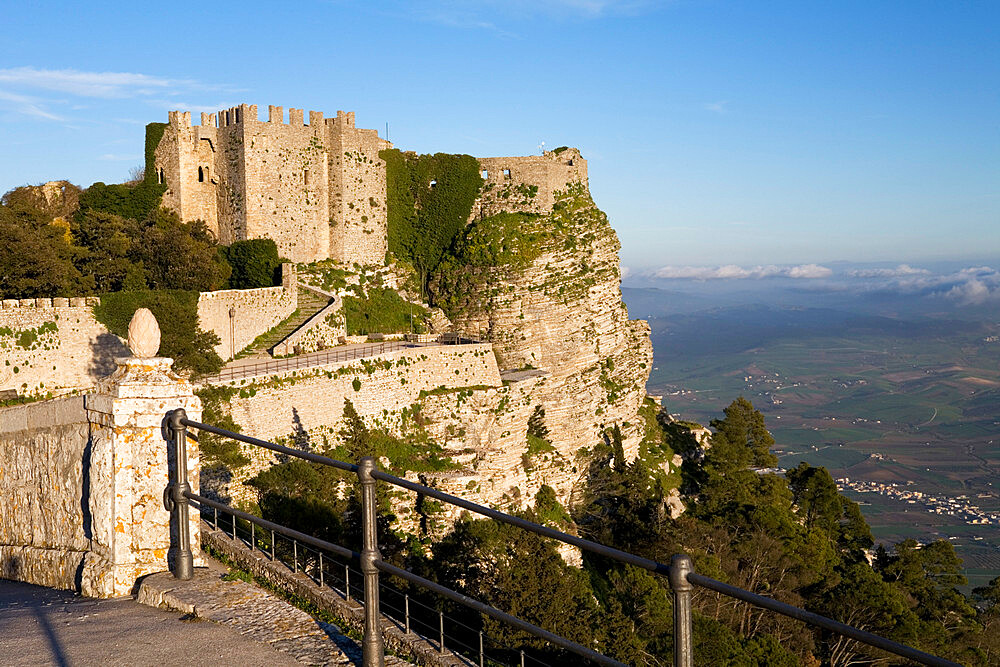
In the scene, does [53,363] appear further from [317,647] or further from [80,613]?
[317,647]

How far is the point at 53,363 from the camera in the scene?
78.9ft

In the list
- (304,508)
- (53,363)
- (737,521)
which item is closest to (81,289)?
(53,363)

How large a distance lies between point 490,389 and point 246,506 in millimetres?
11182

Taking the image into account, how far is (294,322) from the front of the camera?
1265 inches

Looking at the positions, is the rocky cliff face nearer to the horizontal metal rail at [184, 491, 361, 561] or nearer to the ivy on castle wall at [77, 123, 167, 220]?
the ivy on castle wall at [77, 123, 167, 220]

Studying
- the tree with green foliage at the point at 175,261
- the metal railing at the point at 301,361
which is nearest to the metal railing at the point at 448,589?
the metal railing at the point at 301,361

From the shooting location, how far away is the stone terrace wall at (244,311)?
29031 mm

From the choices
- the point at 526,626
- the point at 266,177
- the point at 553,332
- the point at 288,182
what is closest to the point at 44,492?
Result: the point at 526,626

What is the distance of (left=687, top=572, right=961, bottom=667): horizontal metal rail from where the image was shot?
348 cm

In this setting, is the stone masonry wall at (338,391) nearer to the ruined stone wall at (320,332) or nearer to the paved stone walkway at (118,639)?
the ruined stone wall at (320,332)

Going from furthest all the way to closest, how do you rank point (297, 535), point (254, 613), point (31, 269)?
point (31, 269) → point (254, 613) → point (297, 535)

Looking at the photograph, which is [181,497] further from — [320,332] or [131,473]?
[320,332]

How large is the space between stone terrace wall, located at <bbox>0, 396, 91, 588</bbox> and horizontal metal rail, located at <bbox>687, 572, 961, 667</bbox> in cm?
655

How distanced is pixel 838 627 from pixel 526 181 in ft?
114
